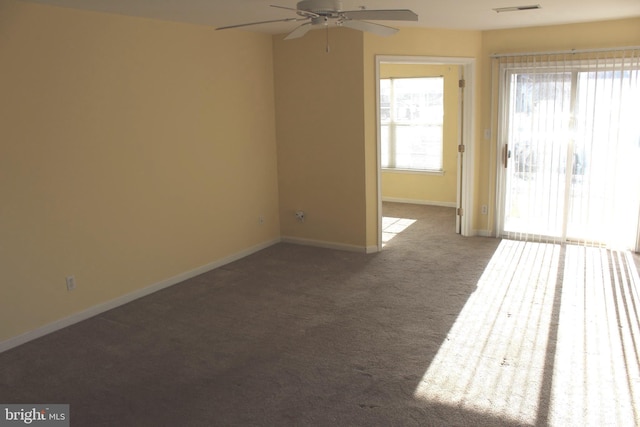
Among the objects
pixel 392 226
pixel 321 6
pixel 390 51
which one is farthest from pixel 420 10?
pixel 392 226

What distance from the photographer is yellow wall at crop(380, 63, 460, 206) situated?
7930 millimetres

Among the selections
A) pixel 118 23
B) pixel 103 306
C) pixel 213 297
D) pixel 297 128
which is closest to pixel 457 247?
pixel 297 128

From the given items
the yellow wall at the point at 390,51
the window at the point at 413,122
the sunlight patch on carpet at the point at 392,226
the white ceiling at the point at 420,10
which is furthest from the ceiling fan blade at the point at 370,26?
the window at the point at 413,122

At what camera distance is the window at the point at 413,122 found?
8172mm

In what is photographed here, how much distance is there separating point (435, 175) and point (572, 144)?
2675 millimetres

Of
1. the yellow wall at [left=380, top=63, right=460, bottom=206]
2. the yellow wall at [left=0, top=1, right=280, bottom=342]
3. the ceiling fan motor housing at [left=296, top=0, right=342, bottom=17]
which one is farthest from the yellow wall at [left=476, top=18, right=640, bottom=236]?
the ceiling fan motor housing at [left=296, top=0, right=342, bottom=17]

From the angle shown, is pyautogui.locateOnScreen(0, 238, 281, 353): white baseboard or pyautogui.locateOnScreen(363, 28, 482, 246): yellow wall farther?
pyautogui.locateOnScreen(363, 28, 482, 246): yellow wall

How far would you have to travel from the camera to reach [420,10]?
4566mm

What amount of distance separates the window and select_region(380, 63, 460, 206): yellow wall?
10 cm

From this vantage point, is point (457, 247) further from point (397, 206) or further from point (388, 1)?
point (388, 1)

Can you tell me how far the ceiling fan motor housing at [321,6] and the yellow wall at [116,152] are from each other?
6.67 feet

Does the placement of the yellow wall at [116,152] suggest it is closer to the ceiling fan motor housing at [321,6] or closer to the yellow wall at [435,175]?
the ceiling fan motor housing at [321,6]

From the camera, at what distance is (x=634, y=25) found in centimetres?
539

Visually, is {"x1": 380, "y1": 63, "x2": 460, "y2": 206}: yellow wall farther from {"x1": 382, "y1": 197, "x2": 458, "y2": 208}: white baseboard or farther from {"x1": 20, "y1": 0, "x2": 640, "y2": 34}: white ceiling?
{"x1": 20, "y1": 0, "x2": 640, "y2": 34}: white ceiling
